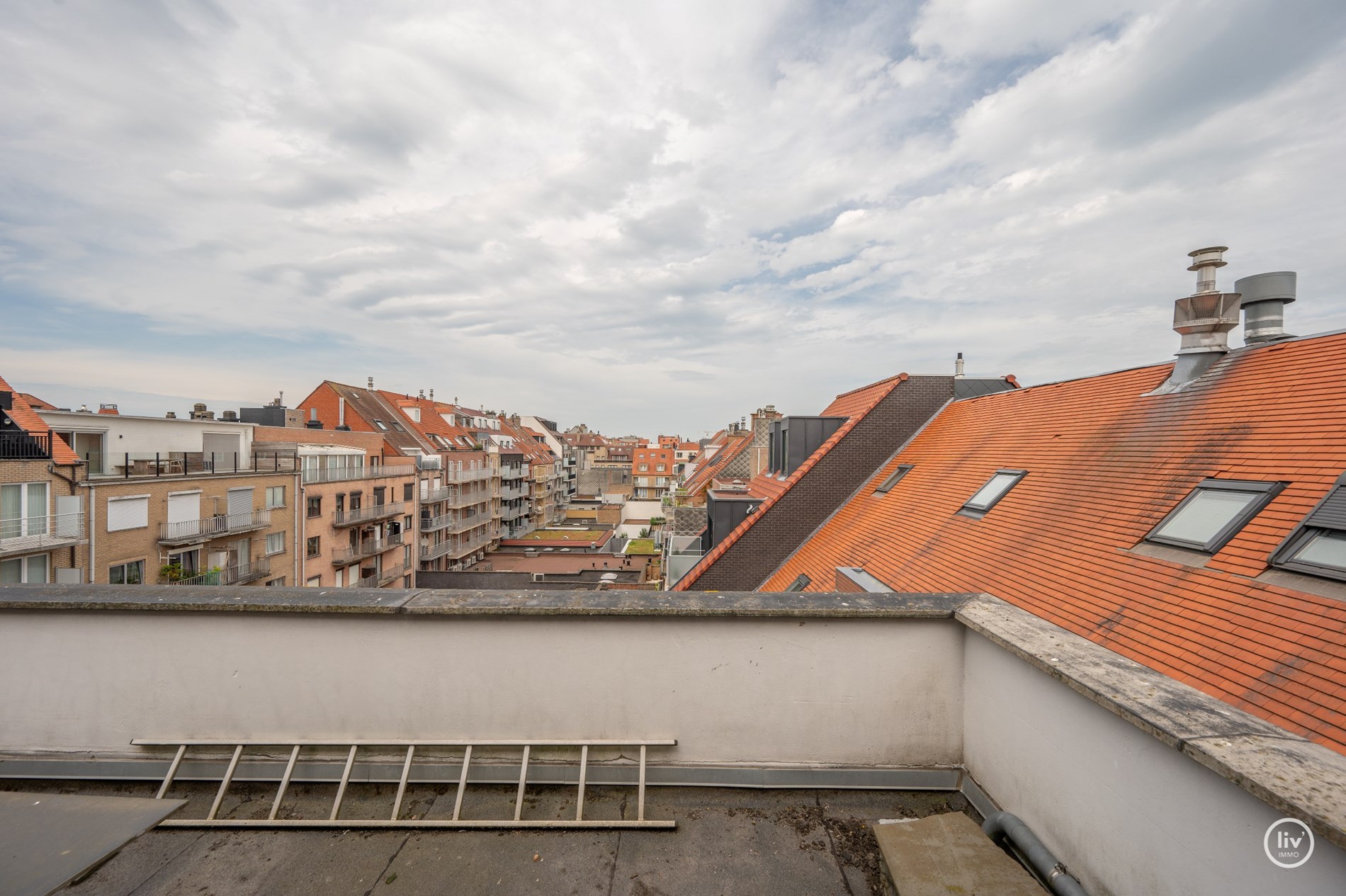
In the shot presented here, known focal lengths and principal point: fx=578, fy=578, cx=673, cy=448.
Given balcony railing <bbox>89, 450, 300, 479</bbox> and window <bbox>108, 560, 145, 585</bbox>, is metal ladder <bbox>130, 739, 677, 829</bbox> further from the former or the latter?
balcony railing <bbox>89, 450, 300, 479</bbox>

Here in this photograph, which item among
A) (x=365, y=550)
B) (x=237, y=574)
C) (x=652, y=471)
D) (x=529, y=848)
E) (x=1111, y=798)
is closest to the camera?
(x=1111, y=798)

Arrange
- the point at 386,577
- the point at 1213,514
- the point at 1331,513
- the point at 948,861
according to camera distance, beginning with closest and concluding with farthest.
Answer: the point at 948,861
the point at 1331,513
the point at 1213,514
the point at 386,577

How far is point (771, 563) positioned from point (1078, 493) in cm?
674

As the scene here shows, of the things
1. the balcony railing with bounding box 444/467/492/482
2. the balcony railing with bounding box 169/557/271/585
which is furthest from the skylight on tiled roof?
the balcony railing with bounding box 444/467/492/482

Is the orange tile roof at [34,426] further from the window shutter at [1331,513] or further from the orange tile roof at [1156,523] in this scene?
the window shutter at [1331,513]

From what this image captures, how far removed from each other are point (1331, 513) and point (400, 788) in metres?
7.23

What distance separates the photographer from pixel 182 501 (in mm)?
23594

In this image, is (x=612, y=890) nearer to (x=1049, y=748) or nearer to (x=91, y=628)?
(x=1049, y=748)

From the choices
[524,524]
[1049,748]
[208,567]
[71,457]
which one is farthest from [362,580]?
[1049,748]

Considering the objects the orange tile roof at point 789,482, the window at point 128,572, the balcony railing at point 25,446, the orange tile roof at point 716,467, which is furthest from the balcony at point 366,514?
the orange tile roof at point 789,482

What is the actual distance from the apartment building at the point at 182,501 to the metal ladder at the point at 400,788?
21117 millimetres

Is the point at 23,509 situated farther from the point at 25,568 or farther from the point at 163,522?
the point at 163,522

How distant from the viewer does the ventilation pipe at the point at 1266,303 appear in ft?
27.1

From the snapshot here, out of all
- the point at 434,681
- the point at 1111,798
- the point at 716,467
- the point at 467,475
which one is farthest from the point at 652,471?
the point at 1111,798
